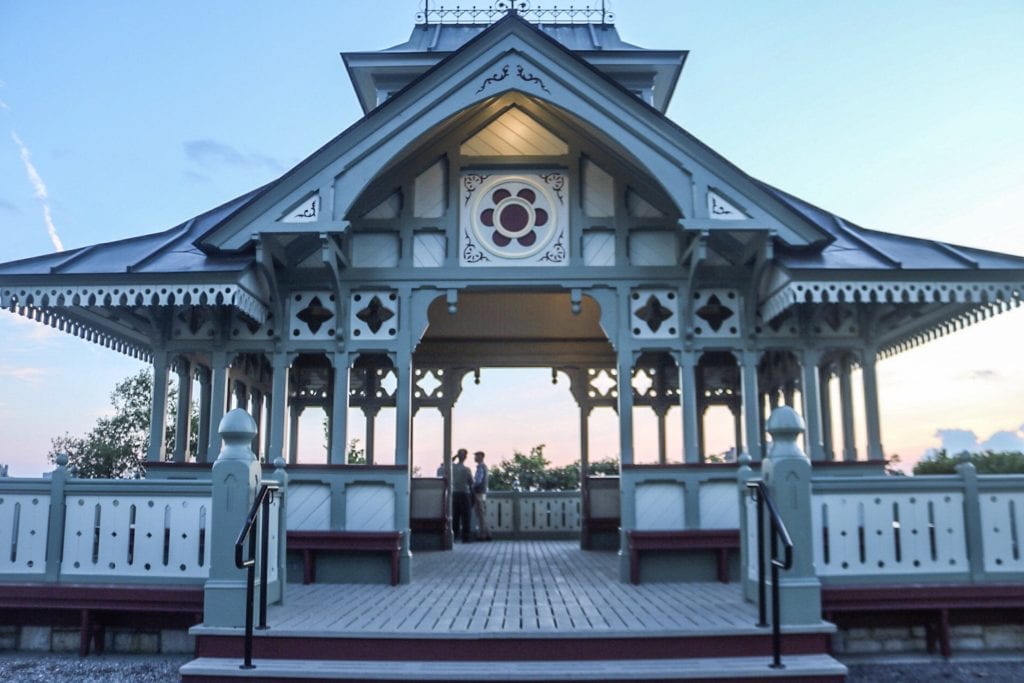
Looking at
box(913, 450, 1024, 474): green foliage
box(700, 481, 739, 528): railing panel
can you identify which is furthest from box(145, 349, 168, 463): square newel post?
box(913, 450, 1024, 474): green foliage

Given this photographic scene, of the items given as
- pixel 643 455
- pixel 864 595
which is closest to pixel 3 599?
pixel 864 595

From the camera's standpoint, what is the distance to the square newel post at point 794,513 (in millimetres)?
6480

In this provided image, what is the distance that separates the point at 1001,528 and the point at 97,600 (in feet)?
24.9

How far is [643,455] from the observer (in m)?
15.1

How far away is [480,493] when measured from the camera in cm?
1538

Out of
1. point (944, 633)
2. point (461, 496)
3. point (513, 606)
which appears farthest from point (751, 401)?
point (461, 496)

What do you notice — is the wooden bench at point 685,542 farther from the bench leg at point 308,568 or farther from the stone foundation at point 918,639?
the bench leg at point 308,568

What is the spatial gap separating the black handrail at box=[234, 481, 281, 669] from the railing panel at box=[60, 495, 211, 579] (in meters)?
0.55

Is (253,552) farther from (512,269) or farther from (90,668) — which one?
(512,269)

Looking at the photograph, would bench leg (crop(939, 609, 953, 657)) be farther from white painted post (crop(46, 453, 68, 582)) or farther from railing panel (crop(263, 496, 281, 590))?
white painted post (crop(46, 453, 68, 582))

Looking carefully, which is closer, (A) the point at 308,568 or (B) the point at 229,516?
(B) the point at 229,516

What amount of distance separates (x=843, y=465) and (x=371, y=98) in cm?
946

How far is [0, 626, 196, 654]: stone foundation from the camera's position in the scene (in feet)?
24.4

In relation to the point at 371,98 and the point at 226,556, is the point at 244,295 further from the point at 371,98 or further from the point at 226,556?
the point at 371,98
